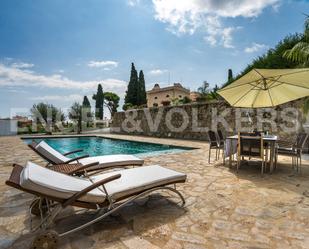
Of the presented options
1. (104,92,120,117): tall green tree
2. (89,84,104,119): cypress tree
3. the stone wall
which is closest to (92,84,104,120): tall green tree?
(89,84,104,119): cypress tree

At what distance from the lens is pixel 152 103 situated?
137 ft

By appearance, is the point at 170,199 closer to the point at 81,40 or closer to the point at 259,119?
the point at 259,119

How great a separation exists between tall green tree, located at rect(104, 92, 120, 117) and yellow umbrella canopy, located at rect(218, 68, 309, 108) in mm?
34624

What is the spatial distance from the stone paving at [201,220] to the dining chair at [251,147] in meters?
0.71

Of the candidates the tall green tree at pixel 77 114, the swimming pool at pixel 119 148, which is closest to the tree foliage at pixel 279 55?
the swimming pool at pixel 119 148

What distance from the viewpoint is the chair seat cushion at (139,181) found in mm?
2596

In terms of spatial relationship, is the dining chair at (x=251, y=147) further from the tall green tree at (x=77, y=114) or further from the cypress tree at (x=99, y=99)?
the cypress tree at (x=99, y=99)

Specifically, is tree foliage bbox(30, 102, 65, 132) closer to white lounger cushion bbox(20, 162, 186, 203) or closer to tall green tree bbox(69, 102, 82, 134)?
tall green tree bbox(69, 102, 82, 134)

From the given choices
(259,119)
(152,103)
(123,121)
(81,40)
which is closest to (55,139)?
(123,121)

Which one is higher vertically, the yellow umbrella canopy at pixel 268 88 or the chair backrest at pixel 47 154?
the yellow umbrella canopy at pixel 268 88

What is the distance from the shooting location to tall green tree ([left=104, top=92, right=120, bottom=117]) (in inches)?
1535

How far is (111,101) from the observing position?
39500 mm

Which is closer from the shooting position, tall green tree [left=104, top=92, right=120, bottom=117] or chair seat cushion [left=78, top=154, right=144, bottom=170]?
chair seat cushion [left=78, top=154, right=144, bottom=170]

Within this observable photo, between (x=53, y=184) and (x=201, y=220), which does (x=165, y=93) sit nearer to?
(x=201, y=220)
